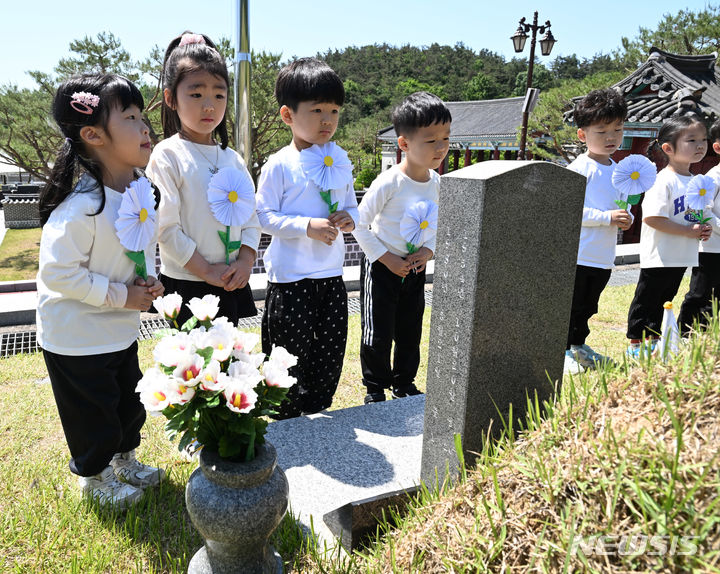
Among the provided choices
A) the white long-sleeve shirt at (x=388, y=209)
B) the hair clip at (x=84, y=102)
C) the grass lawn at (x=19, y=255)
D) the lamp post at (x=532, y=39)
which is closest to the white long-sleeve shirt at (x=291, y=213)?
the white long-sleeve shirt at (x=388, y=209)

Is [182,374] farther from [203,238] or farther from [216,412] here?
[203,238]

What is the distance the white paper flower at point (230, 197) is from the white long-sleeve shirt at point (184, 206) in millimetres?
64

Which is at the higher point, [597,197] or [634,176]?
[634,176]

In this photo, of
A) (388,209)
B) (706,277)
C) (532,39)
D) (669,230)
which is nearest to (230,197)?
(388,209)

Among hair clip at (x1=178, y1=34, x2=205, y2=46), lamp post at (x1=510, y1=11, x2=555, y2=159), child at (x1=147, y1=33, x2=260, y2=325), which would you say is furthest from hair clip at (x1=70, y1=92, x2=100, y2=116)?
lamp post at (x1=510, y1=11, x2=555, y2=159)

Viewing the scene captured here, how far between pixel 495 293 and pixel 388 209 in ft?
4.53

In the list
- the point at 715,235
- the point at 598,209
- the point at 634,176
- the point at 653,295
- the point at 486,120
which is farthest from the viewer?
the point at 486,120

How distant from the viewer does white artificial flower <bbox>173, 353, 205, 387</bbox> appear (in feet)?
5.08

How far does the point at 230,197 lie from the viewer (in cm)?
251

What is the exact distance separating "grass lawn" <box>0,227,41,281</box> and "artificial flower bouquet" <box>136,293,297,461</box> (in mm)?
9701

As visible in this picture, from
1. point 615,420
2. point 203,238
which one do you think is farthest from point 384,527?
point 203,238

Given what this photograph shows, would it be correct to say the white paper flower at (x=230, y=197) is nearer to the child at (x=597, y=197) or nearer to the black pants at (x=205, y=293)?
the black pants at (x=205, y=293)

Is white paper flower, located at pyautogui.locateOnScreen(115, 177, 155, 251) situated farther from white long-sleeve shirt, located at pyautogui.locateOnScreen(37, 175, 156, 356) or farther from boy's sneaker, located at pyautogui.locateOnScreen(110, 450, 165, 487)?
boy's sneaker, located at pyautogui.locateOnScreen(110, 450, 165, 487)

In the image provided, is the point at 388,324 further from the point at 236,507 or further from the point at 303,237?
the point at 236,507
